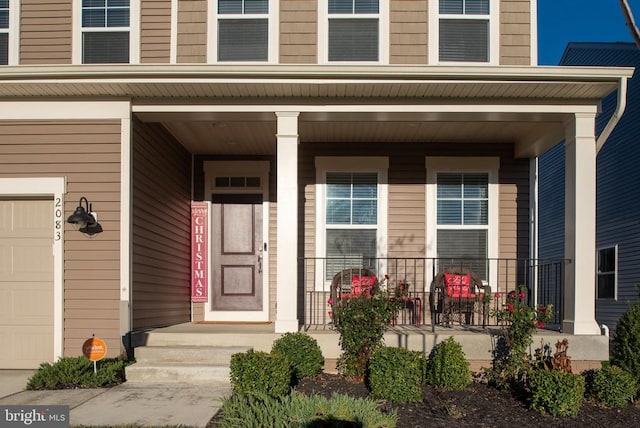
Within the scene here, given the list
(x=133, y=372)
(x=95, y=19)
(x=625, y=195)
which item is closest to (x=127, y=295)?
Result: (x=133, y=372)

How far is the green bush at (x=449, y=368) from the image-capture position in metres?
5.43

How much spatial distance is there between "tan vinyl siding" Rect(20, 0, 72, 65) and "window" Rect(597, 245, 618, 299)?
1109 cm

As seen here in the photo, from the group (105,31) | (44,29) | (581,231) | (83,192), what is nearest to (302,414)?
(83,192)

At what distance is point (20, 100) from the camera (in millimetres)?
6301

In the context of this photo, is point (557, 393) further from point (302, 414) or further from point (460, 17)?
point (460, 17)

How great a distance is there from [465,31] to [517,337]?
3794mm

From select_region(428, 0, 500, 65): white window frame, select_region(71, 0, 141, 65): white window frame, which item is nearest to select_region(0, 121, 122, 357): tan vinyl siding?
select_region(71, 0, 141, 65): white window frame

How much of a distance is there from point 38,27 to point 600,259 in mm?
11979

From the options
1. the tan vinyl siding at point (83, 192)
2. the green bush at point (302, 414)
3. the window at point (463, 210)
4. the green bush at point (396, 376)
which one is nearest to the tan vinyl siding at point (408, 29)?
the window at point (463, 210)

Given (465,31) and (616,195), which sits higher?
(465,31)

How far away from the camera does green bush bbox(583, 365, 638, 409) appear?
5.07 metres

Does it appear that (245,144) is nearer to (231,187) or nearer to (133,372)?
(231,187)

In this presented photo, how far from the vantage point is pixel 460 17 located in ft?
23.3

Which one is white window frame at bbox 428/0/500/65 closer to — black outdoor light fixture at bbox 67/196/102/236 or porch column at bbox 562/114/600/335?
porch column at bbox 562/114/600/335
